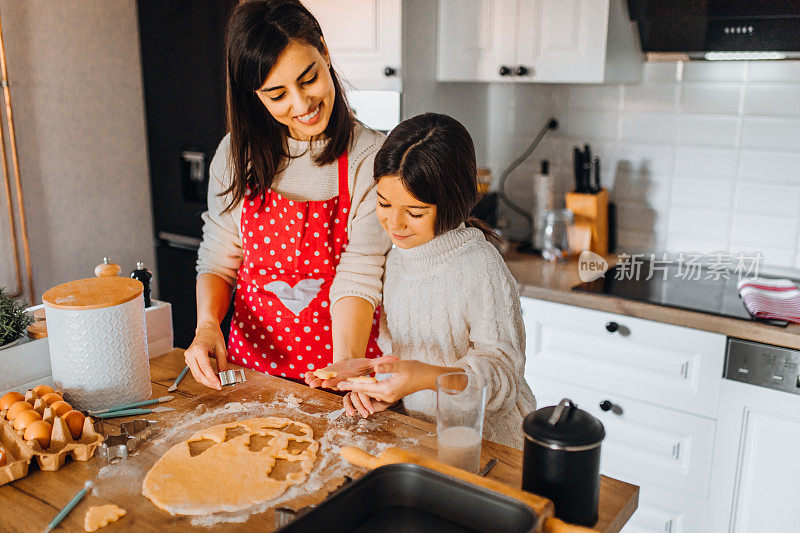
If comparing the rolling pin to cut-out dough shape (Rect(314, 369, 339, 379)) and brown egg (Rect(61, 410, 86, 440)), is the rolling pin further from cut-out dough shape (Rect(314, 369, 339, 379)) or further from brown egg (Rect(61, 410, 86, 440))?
brown egg (Rect(61, 410, 86, 440))

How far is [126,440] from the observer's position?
1091 mm

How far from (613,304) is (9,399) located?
1.53m

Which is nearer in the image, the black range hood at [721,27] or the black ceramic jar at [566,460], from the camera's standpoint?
the black ceramic jar at [566,460]

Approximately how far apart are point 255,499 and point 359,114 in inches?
65.1

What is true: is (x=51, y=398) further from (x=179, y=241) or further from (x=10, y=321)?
(x=179, y=241)

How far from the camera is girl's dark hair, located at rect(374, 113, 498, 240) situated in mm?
1197

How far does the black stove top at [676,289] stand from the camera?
6.32 ft

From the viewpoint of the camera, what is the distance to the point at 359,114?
7.76 ft

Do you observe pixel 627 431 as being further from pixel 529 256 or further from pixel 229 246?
pixel 229 246

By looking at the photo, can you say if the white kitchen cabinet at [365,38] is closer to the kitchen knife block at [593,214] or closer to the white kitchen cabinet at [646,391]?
the kitchen knife block at [593,214]

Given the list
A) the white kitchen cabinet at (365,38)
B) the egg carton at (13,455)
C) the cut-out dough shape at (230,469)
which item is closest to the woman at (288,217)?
the cut-out dough shape at (230,469)

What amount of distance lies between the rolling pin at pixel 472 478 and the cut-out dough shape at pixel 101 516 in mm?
313

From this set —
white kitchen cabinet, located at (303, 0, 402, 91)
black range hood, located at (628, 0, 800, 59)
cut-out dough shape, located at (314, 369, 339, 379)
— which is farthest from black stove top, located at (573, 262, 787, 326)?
cut-out dough shape, located at (314, 369, 339, 379)

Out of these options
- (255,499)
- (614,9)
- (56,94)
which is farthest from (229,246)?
(56,94)
